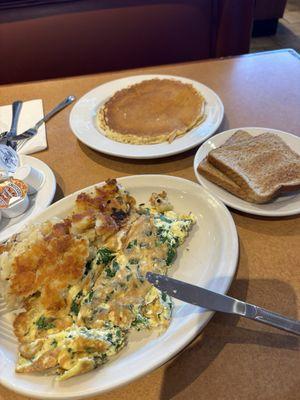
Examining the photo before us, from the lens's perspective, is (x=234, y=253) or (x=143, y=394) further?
(x=234, y=253)

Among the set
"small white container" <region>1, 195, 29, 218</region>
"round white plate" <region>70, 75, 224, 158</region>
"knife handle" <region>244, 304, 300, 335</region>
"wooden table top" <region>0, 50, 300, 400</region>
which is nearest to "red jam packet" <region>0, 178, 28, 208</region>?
"small white container" <region>1, 195, 29, 218</region>

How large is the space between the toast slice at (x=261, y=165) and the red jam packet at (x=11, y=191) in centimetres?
67

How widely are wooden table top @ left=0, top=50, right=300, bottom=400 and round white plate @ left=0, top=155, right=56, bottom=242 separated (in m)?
0.06

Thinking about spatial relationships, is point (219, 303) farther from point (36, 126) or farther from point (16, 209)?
point (36, 126)

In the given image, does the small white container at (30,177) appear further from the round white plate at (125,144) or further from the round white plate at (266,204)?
A: the round white plate at (266,204)

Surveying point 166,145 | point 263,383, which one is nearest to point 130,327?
point 263,383

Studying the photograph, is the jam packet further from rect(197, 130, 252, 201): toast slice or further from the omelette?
rect(197, 130, 252, 201): toast slice

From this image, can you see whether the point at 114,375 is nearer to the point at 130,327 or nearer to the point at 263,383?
the point at 130,327

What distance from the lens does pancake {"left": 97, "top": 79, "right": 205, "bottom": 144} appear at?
146cm

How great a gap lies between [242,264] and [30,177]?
803 mm

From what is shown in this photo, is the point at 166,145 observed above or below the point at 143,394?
above

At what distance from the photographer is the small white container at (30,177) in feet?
4.09

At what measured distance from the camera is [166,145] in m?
1.37

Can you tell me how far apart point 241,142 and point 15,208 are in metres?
0.85
